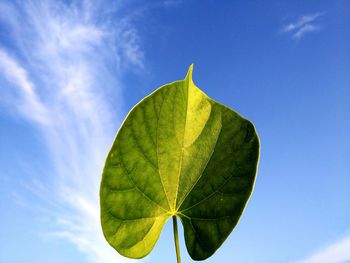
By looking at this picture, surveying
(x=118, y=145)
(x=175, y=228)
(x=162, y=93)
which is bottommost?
(x=175, y=228)

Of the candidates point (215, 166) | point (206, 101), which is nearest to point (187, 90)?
point (206, 101)

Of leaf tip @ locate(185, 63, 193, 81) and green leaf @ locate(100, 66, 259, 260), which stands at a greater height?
leaf tip @ locate(185, 63, 193, 81)

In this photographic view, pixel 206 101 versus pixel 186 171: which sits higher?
pixel 206 101

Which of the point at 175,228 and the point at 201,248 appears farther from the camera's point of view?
the point at 201,248

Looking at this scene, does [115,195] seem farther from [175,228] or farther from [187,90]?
[187,90]

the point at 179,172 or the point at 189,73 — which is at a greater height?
the point at 189,73

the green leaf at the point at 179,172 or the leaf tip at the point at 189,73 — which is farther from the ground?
the leaf tip at the point at 189,73

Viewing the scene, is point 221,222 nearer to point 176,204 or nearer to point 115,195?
point 176,204
